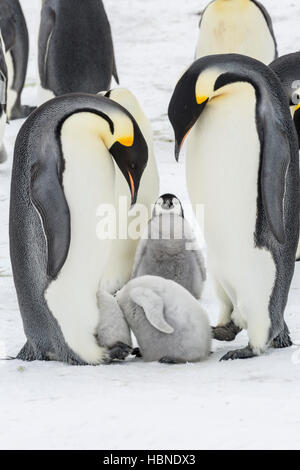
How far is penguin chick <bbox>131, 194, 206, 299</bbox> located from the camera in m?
3.98

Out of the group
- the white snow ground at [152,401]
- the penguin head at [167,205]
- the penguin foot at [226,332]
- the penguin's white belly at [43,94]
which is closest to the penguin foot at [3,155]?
the penguin's white belly at [43,94]

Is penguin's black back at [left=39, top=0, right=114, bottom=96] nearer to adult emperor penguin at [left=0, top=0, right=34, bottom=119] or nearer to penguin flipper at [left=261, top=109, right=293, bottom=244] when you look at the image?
adult emperor penguin at [left=0, top=0, right=34, bottom=119]

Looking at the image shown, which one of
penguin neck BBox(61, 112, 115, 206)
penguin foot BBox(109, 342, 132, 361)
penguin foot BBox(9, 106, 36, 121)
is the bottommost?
penguin foot BBox(109, 342, 132, 361)

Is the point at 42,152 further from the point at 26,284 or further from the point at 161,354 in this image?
the point at 161,354

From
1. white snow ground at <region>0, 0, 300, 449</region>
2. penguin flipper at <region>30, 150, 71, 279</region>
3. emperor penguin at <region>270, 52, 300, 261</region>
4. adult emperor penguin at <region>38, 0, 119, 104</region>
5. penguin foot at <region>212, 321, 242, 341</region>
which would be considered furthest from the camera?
adult emperor penguin at <region>38, 0, 119, 104</region>

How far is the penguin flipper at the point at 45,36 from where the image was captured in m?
6.34

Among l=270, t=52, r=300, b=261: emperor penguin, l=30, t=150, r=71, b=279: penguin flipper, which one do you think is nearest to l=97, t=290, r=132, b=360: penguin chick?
l=30, t=150, r=71, b=279: penguin flipper

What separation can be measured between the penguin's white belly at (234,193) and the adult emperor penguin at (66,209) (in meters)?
0.21

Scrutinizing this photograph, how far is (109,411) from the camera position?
2.50 metres
